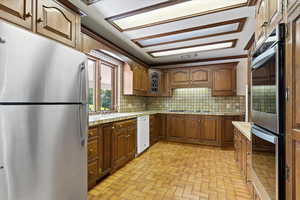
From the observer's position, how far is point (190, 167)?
277cm

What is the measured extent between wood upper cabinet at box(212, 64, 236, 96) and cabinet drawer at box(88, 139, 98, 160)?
3.49m

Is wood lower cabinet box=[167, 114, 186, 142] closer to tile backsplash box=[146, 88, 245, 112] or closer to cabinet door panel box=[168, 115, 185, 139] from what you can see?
cabinet door panel box=[168, 115, 185, 139]

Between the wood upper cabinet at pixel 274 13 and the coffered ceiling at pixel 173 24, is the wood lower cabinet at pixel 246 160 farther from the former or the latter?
the coffered ceiling at pixel 173 24

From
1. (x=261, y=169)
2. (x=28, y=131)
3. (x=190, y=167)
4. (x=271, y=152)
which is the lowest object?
(x=190, y=167)

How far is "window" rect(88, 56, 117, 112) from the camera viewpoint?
3.08m

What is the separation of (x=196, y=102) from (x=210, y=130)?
1051 millimetres

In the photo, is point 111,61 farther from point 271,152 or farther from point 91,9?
point 271,152

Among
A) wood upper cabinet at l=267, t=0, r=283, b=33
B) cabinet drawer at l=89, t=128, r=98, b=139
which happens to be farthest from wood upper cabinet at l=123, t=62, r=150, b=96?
wood upper cabinet at l=267, t=0, r=283, b=33

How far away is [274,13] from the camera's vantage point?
1.08 metres

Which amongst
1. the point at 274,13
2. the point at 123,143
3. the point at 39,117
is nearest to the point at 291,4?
the point at 274,13

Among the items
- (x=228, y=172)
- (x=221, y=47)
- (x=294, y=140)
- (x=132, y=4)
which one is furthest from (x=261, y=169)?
(x=221, y=47)

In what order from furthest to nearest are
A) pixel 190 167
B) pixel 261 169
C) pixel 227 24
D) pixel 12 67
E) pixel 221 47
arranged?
pixel 221 47, pixel 190 167, pixel 227 24, pixel 261 169, pixel 12 67

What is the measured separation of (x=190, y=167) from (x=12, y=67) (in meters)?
2.82

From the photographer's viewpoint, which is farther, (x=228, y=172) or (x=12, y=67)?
(x=228, y=172)
